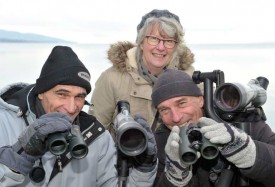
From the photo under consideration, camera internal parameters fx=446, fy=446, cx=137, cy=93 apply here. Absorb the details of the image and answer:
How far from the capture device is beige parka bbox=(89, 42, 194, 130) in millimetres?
4016

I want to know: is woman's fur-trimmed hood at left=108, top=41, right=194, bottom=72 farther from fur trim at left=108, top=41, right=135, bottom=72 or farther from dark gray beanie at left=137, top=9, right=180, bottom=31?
dark gray beanie at left=137, top=9, right=180, bottom=31

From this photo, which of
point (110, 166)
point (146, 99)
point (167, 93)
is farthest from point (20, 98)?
point (146, 99)

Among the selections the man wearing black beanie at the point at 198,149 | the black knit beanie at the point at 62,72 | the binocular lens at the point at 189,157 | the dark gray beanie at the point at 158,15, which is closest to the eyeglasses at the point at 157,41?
the dark gray beanie at the point at 158,15

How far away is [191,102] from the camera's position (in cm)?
333

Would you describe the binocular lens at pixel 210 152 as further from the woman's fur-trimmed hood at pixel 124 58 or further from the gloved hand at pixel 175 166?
the woman's fur-trimmed hood at pixel 124 58

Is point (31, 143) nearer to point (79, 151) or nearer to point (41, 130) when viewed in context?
point (41, 130)

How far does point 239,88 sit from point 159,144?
1.01m

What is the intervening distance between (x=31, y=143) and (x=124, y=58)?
1.81 m

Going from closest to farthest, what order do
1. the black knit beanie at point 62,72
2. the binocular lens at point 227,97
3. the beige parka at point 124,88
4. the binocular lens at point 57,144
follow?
the binocular lens at point 57,144, the binocular lens at point 227,97, the black knit beanie at point 62,72, the beige parka at point 124,88

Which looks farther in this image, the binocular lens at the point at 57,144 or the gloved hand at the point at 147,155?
the gloved hand at the point at 147,155

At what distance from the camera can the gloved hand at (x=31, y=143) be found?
2455mm

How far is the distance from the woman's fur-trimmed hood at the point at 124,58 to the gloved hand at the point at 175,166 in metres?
1.44

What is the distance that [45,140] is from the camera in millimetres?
2514

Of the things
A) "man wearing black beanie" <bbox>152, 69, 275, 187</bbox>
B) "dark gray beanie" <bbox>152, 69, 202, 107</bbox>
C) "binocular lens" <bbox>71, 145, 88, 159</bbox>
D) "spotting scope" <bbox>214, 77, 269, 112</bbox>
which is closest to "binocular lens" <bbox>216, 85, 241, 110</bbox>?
"spotting scope" <bbox>214, 77, 269, 112</bbox>
